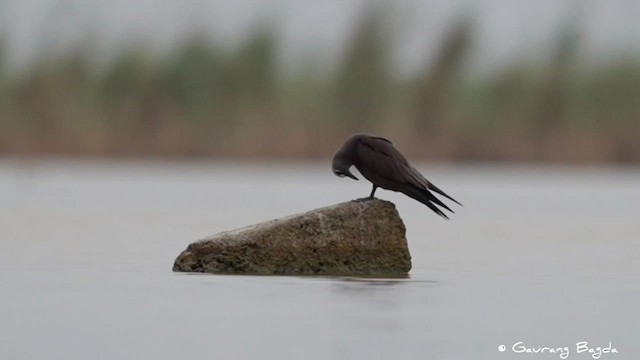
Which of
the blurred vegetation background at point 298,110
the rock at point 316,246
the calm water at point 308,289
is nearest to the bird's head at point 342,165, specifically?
the rock at point 316,246

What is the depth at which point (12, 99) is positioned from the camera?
17.2 m

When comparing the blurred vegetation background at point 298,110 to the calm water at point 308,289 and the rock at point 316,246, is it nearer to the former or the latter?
the calm water at point 308,289

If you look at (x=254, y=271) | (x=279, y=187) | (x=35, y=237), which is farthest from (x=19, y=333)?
(x=279, y=187)

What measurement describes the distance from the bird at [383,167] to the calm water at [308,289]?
458mm

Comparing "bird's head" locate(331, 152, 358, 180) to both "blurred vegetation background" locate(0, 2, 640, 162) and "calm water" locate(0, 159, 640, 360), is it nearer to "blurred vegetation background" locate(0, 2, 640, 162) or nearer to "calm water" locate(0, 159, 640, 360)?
"calm water" locate(0, 159, 640, 360)

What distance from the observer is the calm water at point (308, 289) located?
691 centimetres

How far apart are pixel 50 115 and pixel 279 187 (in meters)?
2.86

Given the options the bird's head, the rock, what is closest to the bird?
the bird's head

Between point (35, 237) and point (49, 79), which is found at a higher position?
point (49, 79)

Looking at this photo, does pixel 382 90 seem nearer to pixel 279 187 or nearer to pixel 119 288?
pixel 279 187

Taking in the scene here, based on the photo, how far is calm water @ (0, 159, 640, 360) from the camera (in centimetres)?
691

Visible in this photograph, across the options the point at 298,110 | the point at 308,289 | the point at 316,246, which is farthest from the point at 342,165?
the point at 298,110

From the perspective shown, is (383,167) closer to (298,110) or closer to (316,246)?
(316,246)

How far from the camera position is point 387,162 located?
9492mm
